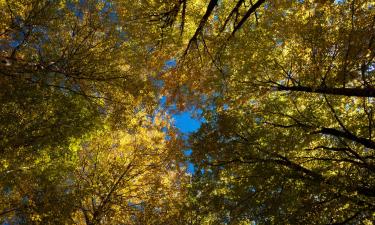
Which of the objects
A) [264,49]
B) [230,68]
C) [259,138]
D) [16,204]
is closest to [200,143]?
[259,138]

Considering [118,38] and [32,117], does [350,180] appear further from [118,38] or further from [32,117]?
[32,117]

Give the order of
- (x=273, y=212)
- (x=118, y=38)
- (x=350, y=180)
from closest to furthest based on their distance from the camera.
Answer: (x=350, y=180) → (x=273, y=212) → (x=118, y=38)

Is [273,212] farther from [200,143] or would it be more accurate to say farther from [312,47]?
[312,47]

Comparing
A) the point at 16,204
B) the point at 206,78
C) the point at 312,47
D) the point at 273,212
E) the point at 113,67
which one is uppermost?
the point at 206,78

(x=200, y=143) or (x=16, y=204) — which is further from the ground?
(x=200, y=143)

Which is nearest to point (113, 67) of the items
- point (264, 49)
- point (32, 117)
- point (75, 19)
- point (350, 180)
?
point (75, 19)

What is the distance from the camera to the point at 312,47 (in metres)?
7.28

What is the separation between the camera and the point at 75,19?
8.49 m

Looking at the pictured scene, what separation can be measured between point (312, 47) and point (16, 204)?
368 inches

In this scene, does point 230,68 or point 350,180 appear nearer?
point 350,180

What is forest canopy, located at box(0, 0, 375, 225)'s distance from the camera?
7.00 m

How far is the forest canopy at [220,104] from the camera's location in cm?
700

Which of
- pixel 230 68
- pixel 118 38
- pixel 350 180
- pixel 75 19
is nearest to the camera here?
pixel 350 180

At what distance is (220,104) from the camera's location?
31.1 ft
